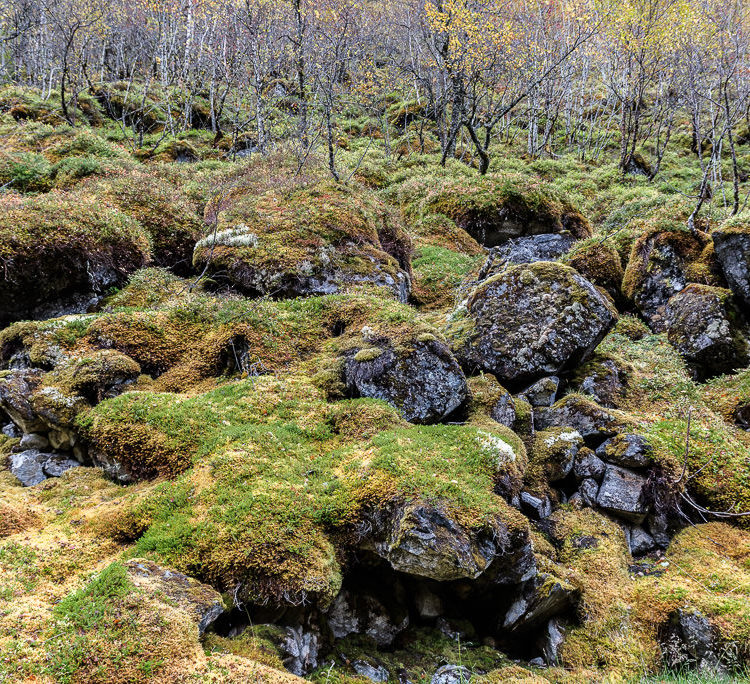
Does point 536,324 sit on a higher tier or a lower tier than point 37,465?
higher

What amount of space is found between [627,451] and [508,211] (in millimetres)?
13583

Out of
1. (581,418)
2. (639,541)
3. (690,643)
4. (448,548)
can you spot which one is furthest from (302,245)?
(690,643)

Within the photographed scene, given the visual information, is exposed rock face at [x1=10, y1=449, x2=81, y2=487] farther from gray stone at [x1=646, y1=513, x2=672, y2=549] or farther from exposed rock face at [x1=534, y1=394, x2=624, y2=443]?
gray stone at [x1=646, y1=513, x2=672, y2=549]

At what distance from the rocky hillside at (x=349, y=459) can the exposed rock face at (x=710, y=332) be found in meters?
0.05

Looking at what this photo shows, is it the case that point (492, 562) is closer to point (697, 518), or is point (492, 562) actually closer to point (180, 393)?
point (697, 518)

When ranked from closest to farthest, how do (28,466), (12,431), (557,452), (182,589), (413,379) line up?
1. (182,589)
2. (28,466)
3. (12,431)
4. (557,452)
5. (413,379)

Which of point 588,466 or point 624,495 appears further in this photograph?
point 588,466

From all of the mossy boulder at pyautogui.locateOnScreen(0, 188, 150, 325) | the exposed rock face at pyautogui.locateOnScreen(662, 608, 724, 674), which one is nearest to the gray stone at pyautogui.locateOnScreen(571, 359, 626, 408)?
the exposed rock face at pyautogui.locateOnScreen(662, 608, 724, 674)

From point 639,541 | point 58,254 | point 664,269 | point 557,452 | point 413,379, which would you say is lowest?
point 639,541

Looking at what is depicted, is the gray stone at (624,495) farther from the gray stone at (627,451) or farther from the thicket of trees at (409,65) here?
the thicket of trees at (409,65)

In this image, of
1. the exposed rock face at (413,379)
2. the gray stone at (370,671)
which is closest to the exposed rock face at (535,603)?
the gray stone at (370,671)

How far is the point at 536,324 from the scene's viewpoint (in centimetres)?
889

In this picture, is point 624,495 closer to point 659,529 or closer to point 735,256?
point 659,529

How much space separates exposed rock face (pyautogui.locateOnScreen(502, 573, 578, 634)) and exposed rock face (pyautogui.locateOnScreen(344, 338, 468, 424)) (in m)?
2.70
